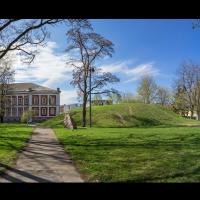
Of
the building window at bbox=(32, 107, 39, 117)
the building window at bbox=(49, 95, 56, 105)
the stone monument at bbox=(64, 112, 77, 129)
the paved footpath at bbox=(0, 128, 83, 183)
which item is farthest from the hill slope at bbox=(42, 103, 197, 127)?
the paved footpath at bbox=(0, 128, 83, 183)

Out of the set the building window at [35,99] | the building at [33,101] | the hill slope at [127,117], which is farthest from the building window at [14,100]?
the hill slope at [127,117]

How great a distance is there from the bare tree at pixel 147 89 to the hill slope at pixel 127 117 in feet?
31.4

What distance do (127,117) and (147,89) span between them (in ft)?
69.3

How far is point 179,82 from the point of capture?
62.4 metres

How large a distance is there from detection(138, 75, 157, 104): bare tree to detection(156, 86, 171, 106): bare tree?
152cm

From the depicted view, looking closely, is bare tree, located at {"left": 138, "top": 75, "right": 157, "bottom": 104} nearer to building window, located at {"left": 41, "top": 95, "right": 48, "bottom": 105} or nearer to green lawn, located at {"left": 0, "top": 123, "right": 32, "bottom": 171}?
building window, located at {"left": 41, "top": 95, "right": 48, "bottom": 105}

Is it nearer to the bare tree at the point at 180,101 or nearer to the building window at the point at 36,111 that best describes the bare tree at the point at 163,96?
the bare tree at the point at 180,101

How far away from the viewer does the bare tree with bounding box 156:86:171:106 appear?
7100cm

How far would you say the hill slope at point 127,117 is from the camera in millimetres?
40562

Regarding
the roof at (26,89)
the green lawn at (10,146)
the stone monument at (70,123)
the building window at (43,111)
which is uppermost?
the roof at (26,89)

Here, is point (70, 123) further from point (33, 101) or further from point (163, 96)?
point (163, 96)
